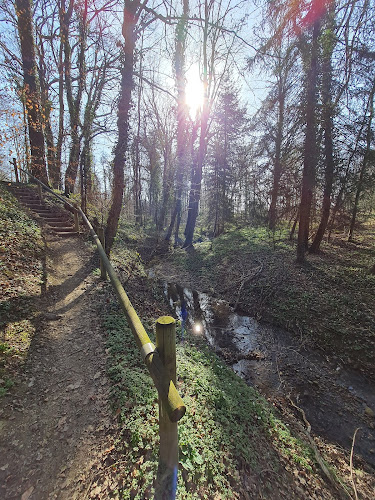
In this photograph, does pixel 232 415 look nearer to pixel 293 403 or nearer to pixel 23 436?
pixel 293 403

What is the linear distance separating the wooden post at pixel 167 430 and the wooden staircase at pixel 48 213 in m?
9.26

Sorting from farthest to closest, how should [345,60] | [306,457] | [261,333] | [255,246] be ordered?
[255,246], [345,60], [261,333], [306,457]

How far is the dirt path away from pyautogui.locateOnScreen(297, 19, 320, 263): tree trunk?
940cm

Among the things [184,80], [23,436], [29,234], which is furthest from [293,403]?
[184,80]

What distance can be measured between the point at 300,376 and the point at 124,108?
1031 cm

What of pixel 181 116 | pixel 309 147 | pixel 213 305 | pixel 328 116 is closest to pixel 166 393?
pixel 213 305

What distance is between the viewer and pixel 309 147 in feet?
30.7

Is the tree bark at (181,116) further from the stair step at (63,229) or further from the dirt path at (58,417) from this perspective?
the dirt path at (58,417)

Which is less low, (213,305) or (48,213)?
(48,213)

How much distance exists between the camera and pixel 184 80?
50.0 feet

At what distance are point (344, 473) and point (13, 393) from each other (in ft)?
17.1

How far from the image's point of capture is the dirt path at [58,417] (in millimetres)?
2334

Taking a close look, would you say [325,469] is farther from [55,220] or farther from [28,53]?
[28,53]

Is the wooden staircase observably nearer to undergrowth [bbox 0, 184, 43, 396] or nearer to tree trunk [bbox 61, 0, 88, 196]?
undergrowth [bbox 0, 184, 43, 396]
